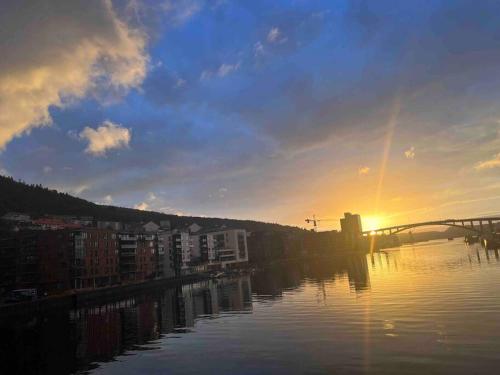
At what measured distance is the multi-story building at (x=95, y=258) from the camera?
4648 inches

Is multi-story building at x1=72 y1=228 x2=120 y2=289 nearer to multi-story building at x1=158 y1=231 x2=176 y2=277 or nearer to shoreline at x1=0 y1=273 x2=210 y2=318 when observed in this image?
shoreline at x1=0 y1=273 x2=210 y2=318

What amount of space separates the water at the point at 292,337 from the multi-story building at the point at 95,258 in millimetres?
52361

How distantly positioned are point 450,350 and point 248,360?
44.2 ft

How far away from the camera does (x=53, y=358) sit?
3906 centimetres

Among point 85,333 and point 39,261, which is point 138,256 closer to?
point 39,261

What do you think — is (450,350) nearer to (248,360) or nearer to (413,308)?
(248,360)

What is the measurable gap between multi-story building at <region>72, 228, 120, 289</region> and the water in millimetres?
52361

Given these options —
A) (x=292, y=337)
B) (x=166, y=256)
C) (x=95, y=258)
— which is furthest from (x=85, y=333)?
(x=166, y=256)

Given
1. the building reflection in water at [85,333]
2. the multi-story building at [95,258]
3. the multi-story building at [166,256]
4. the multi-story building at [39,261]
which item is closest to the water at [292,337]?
the building reflection in water at [85,333]

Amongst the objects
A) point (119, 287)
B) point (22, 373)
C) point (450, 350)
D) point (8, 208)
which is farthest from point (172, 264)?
point (450, 350)

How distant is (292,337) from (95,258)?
3999 inches

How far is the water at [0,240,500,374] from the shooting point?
2752cm

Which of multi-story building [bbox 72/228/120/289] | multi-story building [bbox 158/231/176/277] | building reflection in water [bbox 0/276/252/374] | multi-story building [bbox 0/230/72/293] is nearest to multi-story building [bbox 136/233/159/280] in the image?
multi-story building [bbox 158/231/176/277]

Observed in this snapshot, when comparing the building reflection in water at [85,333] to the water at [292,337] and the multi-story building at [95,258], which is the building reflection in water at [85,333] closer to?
the water at [292,337]
